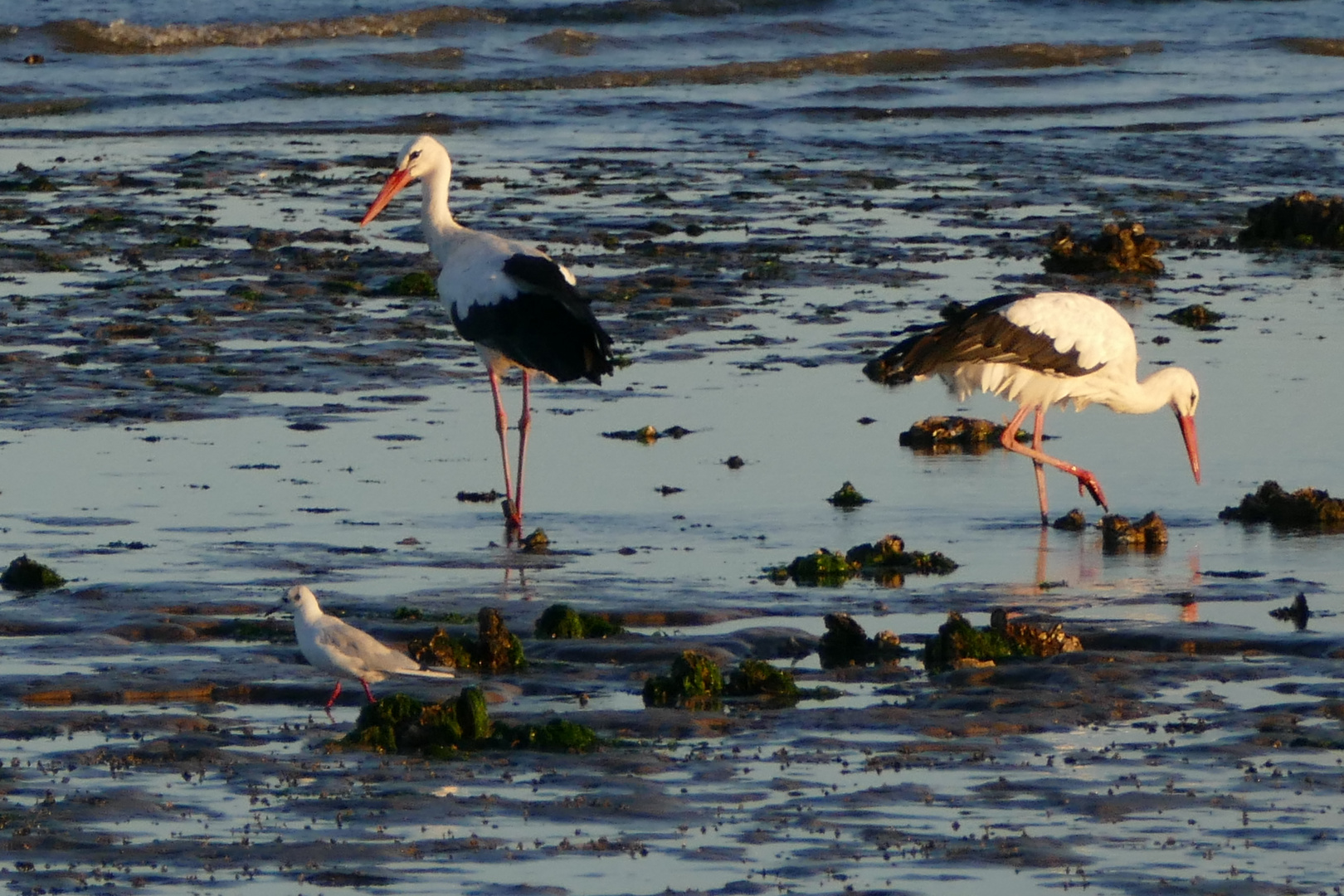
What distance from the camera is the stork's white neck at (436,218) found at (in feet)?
39.4

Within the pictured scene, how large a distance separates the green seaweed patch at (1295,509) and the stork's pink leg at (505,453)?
3.10 metres

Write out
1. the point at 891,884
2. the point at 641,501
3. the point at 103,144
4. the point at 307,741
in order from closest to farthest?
1. the point at 891,884
2. the point at 307,741
3. the point at 641,501
4. the point at 103,144

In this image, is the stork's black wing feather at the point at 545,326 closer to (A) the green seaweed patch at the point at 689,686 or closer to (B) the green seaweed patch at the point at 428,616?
(B) the green seaweed patch at the point at 428,616

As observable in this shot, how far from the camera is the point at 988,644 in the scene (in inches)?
305

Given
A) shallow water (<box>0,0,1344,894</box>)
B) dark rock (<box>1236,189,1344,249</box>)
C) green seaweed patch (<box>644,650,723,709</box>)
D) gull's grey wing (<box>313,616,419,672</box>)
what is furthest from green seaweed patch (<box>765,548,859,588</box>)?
dark rock (<box>1236,189,1344,249</box>)

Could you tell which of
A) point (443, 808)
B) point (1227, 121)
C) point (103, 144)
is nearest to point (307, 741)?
point (443, 808)

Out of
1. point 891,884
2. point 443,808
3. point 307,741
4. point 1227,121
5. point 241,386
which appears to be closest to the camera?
point 891,884

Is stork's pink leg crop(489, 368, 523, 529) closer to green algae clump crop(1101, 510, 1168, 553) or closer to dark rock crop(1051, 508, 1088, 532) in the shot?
dark rock crop(1051, 508, 1088, 532)

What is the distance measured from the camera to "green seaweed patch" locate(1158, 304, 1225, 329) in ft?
46.8

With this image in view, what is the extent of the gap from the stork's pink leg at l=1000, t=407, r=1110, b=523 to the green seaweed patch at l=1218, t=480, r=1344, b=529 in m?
0.71

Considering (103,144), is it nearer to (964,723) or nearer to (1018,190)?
(1018,190)

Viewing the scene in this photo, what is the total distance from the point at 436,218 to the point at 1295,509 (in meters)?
4.60

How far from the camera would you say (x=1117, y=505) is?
10688 millimetres

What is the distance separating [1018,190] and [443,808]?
1491cm
